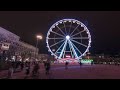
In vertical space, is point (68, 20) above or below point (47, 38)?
above

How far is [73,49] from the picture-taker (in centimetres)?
5325

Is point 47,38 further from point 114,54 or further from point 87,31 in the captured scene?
point 114,54

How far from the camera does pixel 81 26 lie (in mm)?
50656

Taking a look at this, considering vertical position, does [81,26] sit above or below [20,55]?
above
